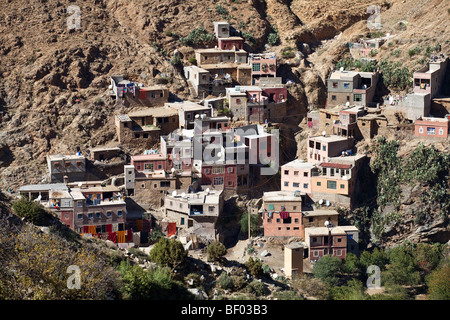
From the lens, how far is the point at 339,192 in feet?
175

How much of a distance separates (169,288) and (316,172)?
20231 millimetres

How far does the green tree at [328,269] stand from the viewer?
4731 centimetres

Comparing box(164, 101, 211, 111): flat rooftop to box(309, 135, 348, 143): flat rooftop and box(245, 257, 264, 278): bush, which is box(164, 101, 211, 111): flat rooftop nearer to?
box(309, 135, 348, 143): flat rooftop

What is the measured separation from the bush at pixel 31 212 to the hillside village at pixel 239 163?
10.6 m

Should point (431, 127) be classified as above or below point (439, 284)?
above

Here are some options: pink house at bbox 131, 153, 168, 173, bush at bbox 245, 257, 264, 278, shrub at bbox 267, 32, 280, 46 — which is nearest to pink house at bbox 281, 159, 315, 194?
pink house at bbox 131, 153, 168, 173

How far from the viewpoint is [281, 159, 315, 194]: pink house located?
54.1 meters

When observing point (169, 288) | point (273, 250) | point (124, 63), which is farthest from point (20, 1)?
point (169, 288)

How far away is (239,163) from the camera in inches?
2141

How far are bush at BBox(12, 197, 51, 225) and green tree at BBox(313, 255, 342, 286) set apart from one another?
52.1 ft

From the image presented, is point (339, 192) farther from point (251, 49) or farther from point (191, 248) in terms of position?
point (251, 49)

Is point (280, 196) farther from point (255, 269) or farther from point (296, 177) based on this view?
point (255, 269)

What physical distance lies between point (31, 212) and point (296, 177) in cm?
2087

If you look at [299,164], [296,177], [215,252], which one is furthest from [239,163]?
[215,252]
